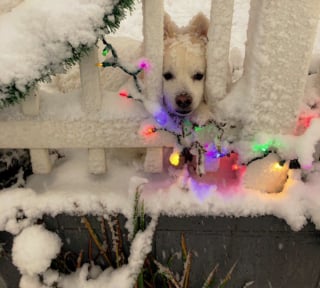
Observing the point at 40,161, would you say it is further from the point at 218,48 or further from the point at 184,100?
the point at 218,48

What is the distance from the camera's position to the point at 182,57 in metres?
1.78

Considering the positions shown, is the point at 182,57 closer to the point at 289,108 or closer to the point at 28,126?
the point at 289,108

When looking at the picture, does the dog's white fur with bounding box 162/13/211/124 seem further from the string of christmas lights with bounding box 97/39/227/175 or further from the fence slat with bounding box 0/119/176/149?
the fence slat with bounding box 0/119/176/149

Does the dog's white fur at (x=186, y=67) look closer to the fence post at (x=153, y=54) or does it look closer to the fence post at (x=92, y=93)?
the fence post at (x=153, y=54)

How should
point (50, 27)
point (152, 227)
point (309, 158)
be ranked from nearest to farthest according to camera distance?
point (50, 27) < point (309, 158) < point (152, 227)

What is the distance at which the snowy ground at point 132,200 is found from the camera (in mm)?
1639

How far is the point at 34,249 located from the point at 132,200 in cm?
43

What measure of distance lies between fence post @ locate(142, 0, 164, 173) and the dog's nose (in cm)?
8

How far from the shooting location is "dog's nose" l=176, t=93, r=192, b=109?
5.43 ft

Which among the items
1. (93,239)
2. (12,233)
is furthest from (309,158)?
(12,233)

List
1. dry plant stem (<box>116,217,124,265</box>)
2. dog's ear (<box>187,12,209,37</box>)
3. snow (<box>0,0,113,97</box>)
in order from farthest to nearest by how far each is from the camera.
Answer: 1. dog's ear (<box>187,12,209,37</box>)
2. dry plant stem (<box>116,217,124,265</box>)
3. snow (<box>0,0,113,97</box>)

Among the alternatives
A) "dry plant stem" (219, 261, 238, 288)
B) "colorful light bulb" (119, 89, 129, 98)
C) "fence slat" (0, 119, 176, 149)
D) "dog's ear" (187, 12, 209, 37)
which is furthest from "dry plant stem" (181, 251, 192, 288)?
"dog's ear" (187, 12, 209, 37)

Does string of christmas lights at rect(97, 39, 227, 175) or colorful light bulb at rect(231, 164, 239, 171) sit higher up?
string of christmas lights at rect(97, 39, 227, 175)

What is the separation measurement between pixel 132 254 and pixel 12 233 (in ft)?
1.58
